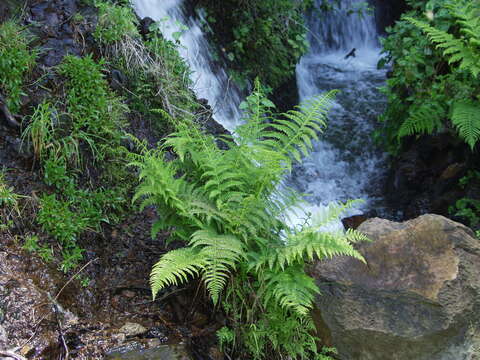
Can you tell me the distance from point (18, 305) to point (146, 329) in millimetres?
856

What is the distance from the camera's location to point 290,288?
314 cm

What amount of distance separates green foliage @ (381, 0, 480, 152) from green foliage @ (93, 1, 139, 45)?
3163 mm

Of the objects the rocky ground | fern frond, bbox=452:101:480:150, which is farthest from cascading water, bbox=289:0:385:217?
the rocky ground

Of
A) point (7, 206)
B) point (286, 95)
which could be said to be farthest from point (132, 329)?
point (286, 95)

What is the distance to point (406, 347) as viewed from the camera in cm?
345

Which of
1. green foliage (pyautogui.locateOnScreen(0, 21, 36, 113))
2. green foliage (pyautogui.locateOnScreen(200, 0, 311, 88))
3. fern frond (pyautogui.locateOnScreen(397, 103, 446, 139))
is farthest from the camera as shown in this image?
green foliage (pyautogui.locateOnScreen(200, 0, 311, 88))

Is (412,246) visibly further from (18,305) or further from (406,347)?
(18,305)

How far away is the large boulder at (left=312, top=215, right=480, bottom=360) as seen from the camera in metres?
3.45

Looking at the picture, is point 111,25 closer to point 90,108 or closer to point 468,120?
point 90,108

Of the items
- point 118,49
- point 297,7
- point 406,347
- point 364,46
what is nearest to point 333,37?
point 364,46

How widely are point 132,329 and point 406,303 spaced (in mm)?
1975

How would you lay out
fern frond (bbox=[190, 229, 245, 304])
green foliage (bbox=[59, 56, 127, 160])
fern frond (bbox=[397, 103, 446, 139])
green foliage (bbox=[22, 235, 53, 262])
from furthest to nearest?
fern frond (bbox=[397, 103, 446, 139]), green foliage (bbox=[59, 56, 127, 160]), green foliage (bbox=[22, 235, 53, 262]), fern frond (bbox=[190, 229, 245, 304])

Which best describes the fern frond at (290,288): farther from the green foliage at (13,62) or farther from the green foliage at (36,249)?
the green foliage at (13,62)

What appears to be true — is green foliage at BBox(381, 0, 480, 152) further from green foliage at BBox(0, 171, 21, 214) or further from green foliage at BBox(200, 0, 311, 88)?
green foliage at BBox(0, 171, 21, 214)
